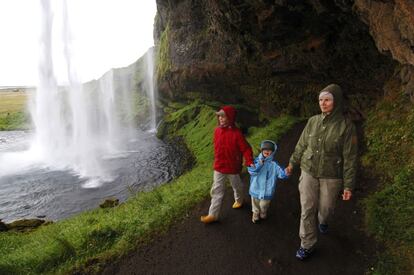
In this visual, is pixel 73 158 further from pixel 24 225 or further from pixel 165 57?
pixel 165 57

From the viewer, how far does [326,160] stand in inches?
198

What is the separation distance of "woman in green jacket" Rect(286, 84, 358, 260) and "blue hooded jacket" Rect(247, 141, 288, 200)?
85 centimetres

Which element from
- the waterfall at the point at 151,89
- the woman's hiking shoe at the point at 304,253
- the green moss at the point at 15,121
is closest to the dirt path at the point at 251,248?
the woman's hiking shoe at the point at 304,253

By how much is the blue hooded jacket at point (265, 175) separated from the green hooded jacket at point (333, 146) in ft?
3.17

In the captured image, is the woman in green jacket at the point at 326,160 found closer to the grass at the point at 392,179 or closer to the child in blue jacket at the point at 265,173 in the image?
the child in blue jacket at the point at 265,173

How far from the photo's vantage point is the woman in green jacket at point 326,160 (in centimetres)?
483

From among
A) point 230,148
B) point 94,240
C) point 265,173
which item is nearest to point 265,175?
point 265,173

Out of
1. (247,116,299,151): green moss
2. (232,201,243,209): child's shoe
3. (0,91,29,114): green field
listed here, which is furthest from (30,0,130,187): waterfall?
(0,91,29,114): green field

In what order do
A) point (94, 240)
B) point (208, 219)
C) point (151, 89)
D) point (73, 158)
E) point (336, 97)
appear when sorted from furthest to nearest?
point (151, 89)
point (73, 158)
point (94, 240)
point (208, 219)
point (336, 97)

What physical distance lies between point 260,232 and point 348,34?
27.1 ft

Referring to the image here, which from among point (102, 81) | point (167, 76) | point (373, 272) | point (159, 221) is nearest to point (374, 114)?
point (373, 272)

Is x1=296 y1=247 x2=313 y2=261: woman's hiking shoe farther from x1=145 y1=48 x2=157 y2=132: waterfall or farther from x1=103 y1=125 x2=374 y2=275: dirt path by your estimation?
x1=145 y1=48 x2=157 y2=132: waterfall

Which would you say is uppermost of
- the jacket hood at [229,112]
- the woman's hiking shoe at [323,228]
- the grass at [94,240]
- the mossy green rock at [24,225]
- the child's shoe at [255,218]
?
the jacket hood at [229,112]

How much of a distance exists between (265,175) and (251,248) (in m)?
1.47
